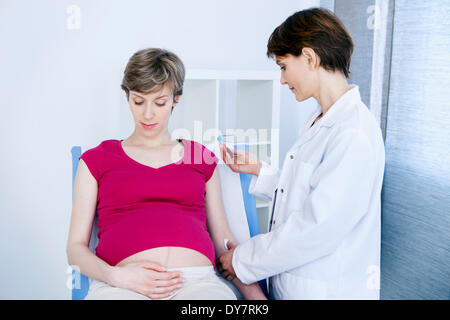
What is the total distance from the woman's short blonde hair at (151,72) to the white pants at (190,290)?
0.59 metres

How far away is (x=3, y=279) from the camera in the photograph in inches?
86.9

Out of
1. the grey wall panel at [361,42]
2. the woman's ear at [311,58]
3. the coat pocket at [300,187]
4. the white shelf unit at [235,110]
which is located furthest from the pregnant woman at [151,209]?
the grey wall panel at [361,42]

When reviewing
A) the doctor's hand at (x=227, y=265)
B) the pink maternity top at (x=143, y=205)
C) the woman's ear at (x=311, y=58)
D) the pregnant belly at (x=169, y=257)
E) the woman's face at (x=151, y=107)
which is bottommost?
the doctor's hand at (x=227, y=265)

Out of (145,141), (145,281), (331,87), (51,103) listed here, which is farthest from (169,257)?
(51,103)

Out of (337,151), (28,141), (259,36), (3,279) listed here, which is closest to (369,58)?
(259,36)

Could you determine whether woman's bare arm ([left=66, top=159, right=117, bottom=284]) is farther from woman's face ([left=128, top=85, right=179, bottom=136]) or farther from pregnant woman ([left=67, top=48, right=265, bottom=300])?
woman's face ([left=128, top=85, right=179, bottom=136])

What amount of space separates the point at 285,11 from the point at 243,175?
1425mm

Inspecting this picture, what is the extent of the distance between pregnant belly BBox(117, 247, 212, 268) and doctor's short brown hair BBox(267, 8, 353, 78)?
67cm

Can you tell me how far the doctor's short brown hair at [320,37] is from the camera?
1.33m

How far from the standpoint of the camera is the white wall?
2133 millimetres

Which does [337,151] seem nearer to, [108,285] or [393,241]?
[108,285]

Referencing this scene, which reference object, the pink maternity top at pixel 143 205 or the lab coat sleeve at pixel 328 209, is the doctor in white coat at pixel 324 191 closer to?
the lab coat sleeve at pixel 328 209

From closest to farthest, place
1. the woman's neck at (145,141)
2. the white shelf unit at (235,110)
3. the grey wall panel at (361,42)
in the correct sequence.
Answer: the woman's neck at (145,141) → the grey wall panel at (361,42) → the white shelf unit at (235,110)

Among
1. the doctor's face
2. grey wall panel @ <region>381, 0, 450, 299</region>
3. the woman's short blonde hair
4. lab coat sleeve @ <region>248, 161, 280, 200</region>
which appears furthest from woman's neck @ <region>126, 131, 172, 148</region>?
grey wall panel @ <region>381, 0, 450, 299</region>
